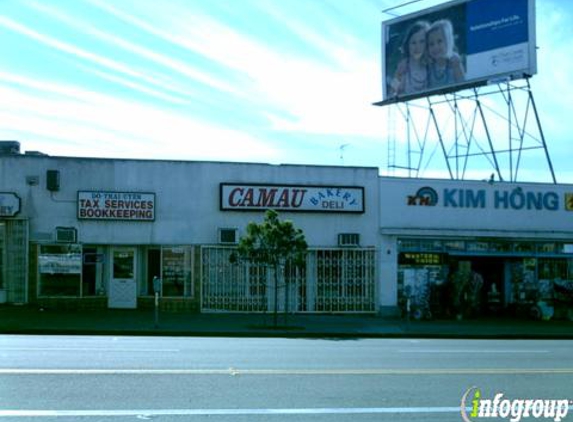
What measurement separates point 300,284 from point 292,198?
3052mm

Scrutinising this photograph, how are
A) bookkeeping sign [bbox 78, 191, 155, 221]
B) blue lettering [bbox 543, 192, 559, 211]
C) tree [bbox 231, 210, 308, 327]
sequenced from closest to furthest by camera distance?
tree [bbox 231, 210, 308, 327], bookkeeping sign [bbox 78, 191, 155, 221], blue lettering [bbox 543, 192, 559, 211]

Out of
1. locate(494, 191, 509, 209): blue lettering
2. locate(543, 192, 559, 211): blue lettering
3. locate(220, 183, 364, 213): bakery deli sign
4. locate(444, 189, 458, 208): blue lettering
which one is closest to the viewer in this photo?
locate(220, 183, 364, 213): bakery deli sign

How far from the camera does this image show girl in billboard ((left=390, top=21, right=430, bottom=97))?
32.5 metres

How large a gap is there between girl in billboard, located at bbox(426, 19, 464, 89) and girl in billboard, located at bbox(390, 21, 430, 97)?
28cm

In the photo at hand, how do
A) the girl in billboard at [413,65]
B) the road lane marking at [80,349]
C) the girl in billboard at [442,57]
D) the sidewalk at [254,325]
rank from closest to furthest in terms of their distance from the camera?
the road lane marking at [80,349] < the sidewalk at [254,325] < the girl in billboard at [442,57] < the girl in billboard at [413,65]

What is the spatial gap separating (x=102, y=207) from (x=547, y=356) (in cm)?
1576

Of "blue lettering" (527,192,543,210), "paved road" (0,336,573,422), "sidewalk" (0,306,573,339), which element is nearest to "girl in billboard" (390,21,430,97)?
"blue lettering" (527,192,543,210)

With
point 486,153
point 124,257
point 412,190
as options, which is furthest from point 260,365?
point 486,153

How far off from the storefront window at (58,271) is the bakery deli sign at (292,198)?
5.47 meters

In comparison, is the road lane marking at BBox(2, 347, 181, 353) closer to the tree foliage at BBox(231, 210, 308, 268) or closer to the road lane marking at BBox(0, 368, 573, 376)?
the road lane marking at BBox(0, 368, 573, 376)

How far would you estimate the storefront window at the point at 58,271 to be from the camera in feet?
83.6

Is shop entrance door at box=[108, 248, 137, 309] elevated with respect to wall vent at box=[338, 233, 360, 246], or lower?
lower

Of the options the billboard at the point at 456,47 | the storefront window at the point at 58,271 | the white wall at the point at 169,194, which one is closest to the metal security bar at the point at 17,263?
the white wall at the point at 169,194

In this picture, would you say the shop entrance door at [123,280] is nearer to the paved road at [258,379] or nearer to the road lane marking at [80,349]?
the paved road at [258,379]
